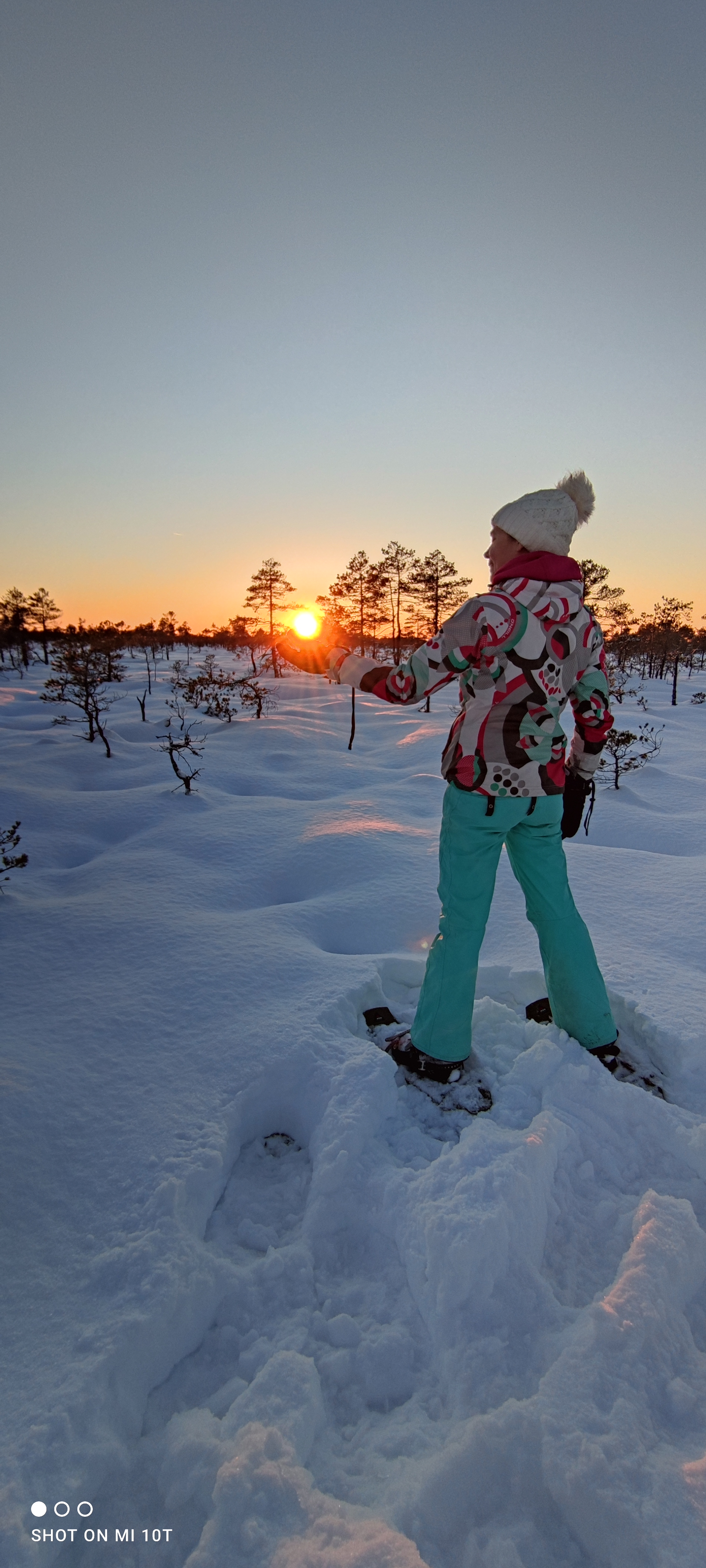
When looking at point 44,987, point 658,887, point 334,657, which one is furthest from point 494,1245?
point 658,887

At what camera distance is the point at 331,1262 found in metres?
1.48

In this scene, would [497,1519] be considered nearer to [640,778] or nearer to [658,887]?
[658,887]

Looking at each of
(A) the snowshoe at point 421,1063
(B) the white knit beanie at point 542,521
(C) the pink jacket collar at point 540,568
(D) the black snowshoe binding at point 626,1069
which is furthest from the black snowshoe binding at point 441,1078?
(B) the white knit beanie at point 542,521

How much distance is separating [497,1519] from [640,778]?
829 centimetres

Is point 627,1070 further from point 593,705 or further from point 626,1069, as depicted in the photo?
point 593,705

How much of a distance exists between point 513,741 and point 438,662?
355 mm

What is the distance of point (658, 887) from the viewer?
360cm

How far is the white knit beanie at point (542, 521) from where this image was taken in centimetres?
179

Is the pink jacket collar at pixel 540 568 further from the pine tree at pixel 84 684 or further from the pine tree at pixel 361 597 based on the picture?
the pine tree at pixel 361 597

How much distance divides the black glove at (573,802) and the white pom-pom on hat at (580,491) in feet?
2.99

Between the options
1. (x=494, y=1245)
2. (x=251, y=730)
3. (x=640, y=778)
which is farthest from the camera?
(x=251, y=730)

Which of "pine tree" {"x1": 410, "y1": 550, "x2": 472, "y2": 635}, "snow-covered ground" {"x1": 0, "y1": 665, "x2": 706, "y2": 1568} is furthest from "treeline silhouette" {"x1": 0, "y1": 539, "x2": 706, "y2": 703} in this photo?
"snow-covered ground" {"x1": 0, "y1": 665, "x2": 706, "y2": 1568}

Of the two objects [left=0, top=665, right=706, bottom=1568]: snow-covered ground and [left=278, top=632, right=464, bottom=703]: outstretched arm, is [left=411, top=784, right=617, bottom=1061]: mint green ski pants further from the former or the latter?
[left=278, top=632, right=464, bottom=703]: outstretched arm

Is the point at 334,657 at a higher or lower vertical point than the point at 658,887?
higher
